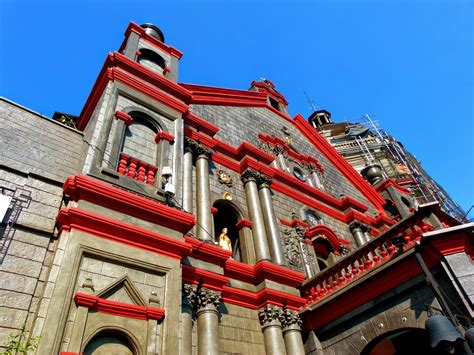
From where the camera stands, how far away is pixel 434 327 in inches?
216

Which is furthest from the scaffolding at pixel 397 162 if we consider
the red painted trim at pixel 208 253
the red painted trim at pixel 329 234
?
the red painted trim at pixel 208 253

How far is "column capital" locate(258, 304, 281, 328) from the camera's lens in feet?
28.0

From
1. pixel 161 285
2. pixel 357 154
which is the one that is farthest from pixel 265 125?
pixel 357 154

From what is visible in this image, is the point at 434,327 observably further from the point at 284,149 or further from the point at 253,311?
the point at 284,149

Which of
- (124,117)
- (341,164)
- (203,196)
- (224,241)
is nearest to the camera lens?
(124,117)

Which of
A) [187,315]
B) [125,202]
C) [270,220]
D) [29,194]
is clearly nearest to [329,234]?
[270,220]

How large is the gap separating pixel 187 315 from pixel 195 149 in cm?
517

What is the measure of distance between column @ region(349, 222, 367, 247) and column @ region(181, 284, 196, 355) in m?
8.35

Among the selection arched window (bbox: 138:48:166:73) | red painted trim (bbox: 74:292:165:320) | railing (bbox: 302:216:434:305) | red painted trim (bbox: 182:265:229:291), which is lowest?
red painted trim (bbox: 74:292:165:320)

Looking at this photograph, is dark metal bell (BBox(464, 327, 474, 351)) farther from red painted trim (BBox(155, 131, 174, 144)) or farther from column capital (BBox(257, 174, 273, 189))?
column capital (BBox(257, 174, 273, 189))

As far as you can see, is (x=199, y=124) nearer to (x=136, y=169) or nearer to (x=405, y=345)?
(x=136, y=169)

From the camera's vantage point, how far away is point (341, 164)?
19.1 m

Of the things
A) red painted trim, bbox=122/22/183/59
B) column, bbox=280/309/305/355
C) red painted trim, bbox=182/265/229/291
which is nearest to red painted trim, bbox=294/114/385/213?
red painted trim, bbox=122/22/183/59

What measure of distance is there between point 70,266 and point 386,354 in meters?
9.54
